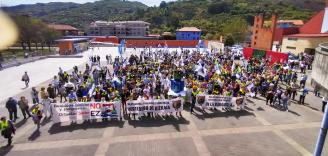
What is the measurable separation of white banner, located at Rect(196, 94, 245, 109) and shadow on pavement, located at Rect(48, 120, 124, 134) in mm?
5190

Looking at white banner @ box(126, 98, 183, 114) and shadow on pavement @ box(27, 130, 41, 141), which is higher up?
white banner @ box(126, 98, 183, 114)

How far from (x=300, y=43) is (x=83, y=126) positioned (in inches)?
1956

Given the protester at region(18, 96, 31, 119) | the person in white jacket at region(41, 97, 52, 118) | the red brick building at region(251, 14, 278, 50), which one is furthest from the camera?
the red brick building at region(251, 14, 278, 50)

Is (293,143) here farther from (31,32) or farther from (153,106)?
(31,32)

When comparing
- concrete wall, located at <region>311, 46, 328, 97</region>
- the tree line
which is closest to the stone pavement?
concrete wall, located at <region>311, 46, 328, 97</region>

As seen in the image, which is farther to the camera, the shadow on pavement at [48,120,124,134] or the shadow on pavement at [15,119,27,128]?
the shadow on pavement at [15,119,27,128]

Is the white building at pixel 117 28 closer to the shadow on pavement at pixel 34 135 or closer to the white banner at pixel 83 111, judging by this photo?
the white banner at pixel 83 111

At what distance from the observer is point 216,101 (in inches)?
589

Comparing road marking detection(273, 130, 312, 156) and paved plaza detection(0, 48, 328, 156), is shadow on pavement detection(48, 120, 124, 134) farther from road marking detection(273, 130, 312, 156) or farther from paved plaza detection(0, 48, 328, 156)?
road marking detection(273, 130, 312, 156)

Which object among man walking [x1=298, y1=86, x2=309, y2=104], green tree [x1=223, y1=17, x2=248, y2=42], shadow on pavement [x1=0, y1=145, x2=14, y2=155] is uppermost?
green tree [x1=223, y1=17, x2=248, y2=42]

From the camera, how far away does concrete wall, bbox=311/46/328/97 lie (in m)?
19.6

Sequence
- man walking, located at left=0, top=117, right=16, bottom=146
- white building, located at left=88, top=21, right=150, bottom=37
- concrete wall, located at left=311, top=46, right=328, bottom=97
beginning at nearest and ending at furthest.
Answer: man walking, located at left=0, top=117, right=16, bottom=146 < concrete wall, located at left=311, top=46, right=328, bottom=97 < white building, located at left=88, top=21, right=150, bottom=37

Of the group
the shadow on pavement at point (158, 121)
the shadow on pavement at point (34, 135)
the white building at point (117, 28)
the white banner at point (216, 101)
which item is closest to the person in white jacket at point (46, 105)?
the shadow on pavement at point (34, 135)

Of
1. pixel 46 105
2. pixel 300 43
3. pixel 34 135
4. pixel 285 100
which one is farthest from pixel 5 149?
pixel 300 43
